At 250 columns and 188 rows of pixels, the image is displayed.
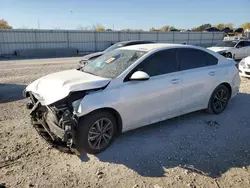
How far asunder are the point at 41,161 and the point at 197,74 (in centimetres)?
340

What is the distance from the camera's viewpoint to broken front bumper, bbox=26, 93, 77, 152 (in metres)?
3.32

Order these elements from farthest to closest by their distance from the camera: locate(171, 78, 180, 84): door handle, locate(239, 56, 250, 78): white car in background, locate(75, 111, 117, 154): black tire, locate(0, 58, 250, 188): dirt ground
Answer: locate(239, 56, 250, 78): white car in background
locate(171, 78, 180, 84): door handle
locate(75, 111, 117, 154): black tire
locate(0, 58, 250, 188): dirt ground

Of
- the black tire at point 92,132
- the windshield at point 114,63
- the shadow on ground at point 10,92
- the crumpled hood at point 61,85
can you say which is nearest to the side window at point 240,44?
the windshield at point 114,63

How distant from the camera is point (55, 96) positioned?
345cm

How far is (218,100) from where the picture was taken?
5344mm

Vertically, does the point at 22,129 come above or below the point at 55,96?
below

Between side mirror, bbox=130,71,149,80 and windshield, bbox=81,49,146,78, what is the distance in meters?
0.25

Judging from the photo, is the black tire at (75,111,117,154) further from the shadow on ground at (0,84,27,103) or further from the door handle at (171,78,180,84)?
the shadow on ground at (0,84,27,103)

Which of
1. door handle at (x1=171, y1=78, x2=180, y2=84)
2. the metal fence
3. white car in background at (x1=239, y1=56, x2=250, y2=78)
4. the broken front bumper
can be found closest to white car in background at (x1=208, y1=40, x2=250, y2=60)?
white car in background at (x1=239, y1=56, x2=250, y2=78)

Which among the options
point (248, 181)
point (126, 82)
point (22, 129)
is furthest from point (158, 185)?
point (22, 129)

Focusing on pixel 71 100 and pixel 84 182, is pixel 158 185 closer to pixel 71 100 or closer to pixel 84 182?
pixel 84 182

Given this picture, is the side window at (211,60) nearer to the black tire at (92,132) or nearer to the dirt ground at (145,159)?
the dirt ground at (145,159)

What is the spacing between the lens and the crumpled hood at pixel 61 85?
3461 millimetres

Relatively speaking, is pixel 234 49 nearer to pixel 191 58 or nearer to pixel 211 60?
pixel 211 60
